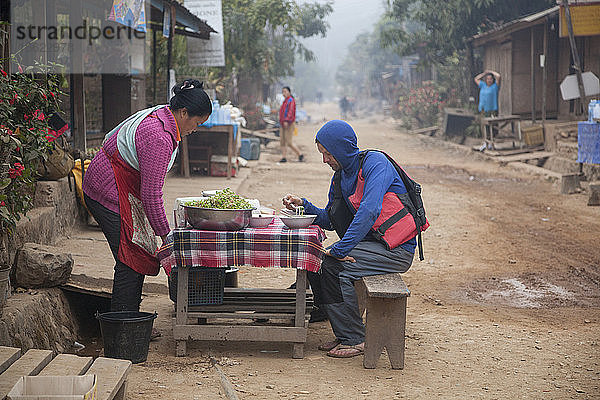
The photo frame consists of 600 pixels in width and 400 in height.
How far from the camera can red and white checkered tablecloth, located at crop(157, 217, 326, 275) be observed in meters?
4.63

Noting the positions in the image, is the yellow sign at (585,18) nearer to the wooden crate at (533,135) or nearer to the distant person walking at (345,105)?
the wooden crate at (533,135)

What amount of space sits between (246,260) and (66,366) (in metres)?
1.33

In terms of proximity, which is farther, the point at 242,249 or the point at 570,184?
the point at 570,184

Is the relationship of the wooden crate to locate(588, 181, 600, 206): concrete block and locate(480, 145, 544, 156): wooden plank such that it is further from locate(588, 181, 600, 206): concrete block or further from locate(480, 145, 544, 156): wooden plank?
locate(588, 181, 600, 206): concrete block

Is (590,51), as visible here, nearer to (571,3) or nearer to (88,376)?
(571,3)

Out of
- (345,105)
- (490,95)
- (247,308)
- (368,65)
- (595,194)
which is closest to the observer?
(247,308)

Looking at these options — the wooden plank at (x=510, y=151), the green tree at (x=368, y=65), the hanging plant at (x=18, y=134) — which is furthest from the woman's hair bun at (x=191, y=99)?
the green tree at (x=368, y=65)

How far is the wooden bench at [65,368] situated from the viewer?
3.59m

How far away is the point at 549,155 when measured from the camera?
57.2 ft

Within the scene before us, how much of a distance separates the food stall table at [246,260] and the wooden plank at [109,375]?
2.87 ft

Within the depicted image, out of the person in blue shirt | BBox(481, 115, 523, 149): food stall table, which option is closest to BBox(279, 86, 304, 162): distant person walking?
BBox(481, 115, 523, 149): food stall table

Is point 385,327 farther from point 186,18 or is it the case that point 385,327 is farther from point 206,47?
point 206,47

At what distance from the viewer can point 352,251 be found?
199 inches

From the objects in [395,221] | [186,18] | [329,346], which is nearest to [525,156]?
[186,18]
